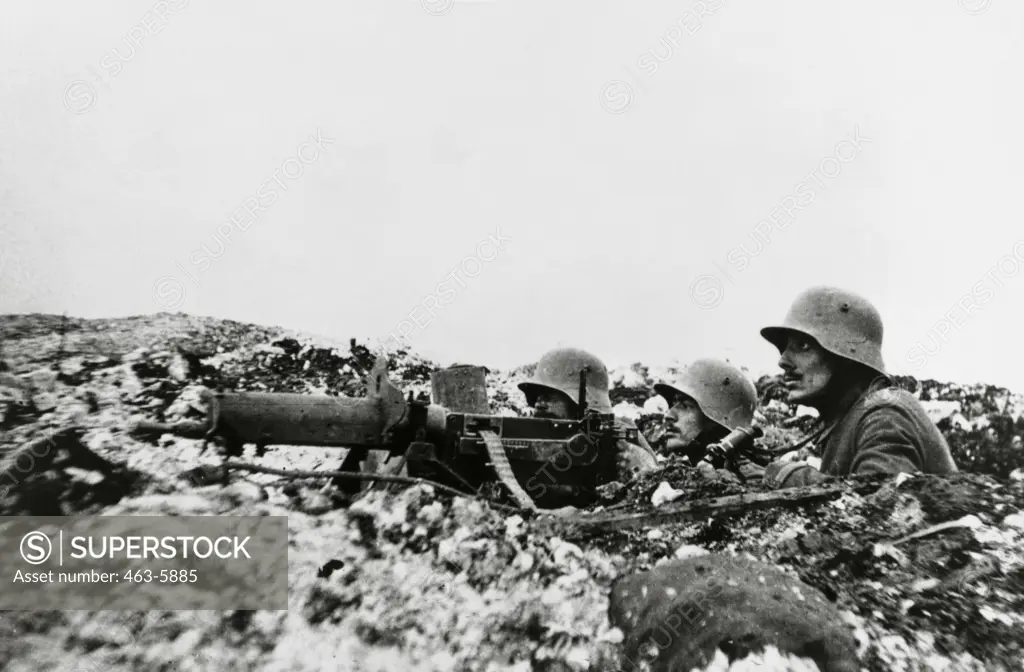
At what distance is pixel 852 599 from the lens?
143 inches

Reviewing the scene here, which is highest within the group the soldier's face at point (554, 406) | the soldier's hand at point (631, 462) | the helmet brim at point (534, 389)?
the helmet brim at point (534, 389)

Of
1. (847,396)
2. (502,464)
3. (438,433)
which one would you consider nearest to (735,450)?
(847,396)

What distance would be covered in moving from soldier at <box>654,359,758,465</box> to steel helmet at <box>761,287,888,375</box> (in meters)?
2.43

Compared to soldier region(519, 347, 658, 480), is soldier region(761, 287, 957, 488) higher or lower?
lower

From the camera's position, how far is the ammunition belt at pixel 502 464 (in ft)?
16.6

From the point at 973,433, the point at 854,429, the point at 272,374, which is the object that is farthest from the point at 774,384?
the point at 272,374

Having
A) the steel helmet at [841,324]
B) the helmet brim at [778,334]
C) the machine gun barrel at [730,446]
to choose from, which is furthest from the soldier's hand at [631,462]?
the steel helmet at [841,324]

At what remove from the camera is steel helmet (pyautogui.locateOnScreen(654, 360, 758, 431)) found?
8.59 meters

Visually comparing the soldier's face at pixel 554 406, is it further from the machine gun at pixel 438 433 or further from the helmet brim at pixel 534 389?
the machine gun at pixel 438 433

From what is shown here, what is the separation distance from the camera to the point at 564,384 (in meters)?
8.91

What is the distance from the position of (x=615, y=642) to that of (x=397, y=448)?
2531mm

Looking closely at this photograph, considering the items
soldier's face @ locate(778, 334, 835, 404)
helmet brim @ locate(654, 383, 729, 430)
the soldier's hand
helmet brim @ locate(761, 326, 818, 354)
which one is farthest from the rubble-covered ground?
helmet brim @ locate(654, 383, 729, 430)

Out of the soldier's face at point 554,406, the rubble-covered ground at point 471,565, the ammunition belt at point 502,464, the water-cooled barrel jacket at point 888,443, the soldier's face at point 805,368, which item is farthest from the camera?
the soldier's face at point 554,406

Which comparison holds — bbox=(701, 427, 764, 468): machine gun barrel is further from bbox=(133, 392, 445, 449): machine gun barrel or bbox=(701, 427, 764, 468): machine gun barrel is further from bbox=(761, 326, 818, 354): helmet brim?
bbox=(133, 392, 445, 449): machine gun barrel
